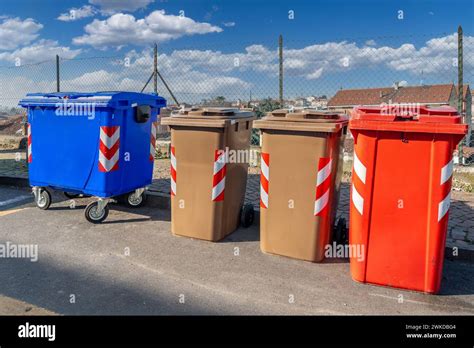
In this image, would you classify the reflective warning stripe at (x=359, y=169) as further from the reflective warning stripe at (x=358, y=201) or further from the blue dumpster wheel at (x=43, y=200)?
the blue dumpster wheel at (x=43, y=200)

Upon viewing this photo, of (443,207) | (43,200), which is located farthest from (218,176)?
(43,200)

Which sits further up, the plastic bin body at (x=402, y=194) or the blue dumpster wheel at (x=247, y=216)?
the plastic bin body at (x=402, y=194)

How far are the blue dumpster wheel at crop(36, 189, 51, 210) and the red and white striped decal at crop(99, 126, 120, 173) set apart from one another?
1.33 meters

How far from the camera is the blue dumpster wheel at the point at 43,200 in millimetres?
5656

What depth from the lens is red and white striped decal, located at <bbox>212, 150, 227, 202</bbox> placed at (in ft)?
14.1

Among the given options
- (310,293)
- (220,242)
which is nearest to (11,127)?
(220,242)

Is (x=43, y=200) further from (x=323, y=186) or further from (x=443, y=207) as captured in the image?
(x=443, y=207)

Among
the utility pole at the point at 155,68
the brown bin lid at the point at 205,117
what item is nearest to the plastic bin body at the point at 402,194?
the brown bin lid at the point at 205,117

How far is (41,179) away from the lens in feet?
17.8

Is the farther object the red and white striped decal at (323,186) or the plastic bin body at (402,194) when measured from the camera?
the red and white striped decal at (323,186)

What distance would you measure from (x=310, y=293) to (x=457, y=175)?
5409 mm

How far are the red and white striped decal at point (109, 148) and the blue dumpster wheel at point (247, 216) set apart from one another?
69.2 inches

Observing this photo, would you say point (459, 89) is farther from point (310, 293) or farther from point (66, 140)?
point (66, 140)

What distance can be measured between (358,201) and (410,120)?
2.64 feet
